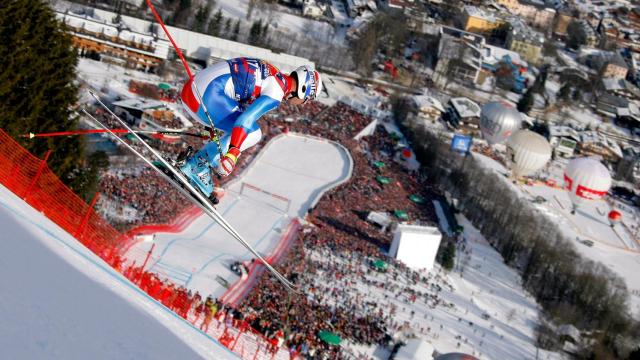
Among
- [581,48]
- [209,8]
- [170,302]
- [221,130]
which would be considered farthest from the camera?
[581,48]

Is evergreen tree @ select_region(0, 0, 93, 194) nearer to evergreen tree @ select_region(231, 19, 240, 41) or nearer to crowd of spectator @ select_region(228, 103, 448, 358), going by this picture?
crowd of spectator @ select_region(228, 103, 448, 358)

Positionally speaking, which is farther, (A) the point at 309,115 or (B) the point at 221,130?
(A) the point at 309,115

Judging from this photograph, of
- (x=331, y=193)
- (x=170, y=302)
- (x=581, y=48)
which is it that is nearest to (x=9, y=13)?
(x=170, y=302)

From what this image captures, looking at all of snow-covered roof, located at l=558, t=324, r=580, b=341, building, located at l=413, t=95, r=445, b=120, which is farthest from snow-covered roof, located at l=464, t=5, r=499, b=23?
snow-covered roof, located at l=558, t=324, r=580, b=341

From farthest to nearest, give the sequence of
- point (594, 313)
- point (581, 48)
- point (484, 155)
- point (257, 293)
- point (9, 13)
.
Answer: point (581, 48) → point (484, 155) → point (594, 313) → point (257, 293) → point (9, 13)

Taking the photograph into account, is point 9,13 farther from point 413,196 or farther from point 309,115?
point 309,115

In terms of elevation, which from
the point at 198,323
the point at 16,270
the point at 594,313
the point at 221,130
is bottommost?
the point at 594,313

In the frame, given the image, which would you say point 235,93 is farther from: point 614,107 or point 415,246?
point 614,107

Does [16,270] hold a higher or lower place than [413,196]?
higher
